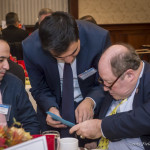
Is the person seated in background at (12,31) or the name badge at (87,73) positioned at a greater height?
the name badge at (87,73)

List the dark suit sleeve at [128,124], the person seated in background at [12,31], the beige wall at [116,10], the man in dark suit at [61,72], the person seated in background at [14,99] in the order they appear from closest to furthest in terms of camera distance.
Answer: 1. the dark suit sleeve at [128,124]
2. the person seated in background at [14,99]
3. the man in dark suit at [61,72]
4. the person seated in background at [12,31]
5. the beige wall at [116,10]

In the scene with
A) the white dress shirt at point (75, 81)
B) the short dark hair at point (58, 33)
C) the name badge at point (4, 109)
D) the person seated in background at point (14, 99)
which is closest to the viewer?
the short dark hair at point (58, 33)

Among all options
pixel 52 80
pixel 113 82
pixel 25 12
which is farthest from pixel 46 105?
pixel 25 12

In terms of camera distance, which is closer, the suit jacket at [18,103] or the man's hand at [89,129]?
the man's hand at [89,129]

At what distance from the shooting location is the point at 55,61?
237 centimetres

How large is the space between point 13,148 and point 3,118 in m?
1.00

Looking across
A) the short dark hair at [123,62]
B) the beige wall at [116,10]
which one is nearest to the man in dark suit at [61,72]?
the short dark hair at [123,62]

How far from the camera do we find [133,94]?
1860 mm

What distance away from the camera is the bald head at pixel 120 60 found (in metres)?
1.75

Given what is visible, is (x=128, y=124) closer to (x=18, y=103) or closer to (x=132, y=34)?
(x=18, y=103)

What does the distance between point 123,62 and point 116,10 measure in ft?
27.6

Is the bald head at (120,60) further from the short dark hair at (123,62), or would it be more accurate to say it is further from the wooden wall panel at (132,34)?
the wooden wall panel at (132,34)

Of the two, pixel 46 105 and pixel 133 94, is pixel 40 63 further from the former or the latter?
pixel 133 94

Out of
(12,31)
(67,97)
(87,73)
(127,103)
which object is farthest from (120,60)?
(12,31)
